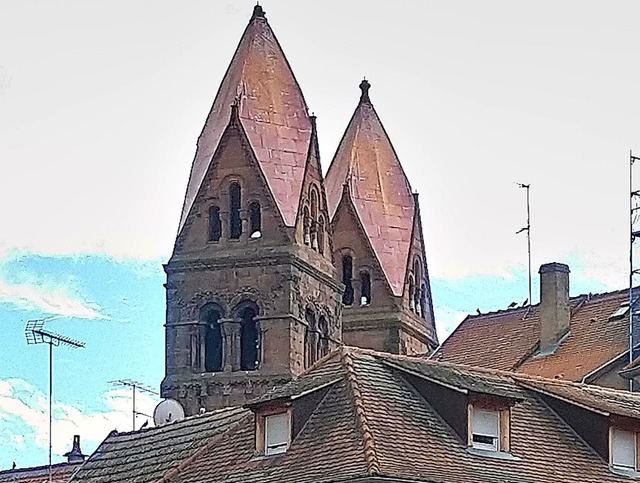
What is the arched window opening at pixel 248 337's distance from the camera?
9762 centimetres

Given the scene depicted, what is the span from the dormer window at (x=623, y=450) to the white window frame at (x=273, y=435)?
7.00m

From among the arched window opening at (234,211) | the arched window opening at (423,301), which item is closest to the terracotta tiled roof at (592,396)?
the arched window opening at (234,211)

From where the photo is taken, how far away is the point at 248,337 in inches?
3861

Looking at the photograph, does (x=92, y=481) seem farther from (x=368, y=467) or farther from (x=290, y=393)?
(x=368, y=467)

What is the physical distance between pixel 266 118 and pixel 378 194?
10.1m

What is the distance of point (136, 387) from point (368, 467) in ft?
136

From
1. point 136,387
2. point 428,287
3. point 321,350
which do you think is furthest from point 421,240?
point 136,387

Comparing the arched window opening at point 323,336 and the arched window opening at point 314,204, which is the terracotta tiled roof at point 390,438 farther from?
the arched window opening at point 314,204

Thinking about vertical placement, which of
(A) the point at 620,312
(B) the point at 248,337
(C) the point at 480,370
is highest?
(B) the point at 248,337

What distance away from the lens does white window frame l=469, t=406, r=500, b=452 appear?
159 ft

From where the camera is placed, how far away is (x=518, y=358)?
3159 inches

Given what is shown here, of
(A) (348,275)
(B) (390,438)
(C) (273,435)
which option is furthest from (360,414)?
(A) (348,275)

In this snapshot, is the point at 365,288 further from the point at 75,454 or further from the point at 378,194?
the point at 75,454

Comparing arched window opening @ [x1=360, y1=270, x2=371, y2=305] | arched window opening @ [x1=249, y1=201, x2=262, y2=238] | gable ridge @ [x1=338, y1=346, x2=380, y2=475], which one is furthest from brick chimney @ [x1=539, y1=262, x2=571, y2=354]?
gable ridge @ [x1=338, y1=346, x2=380, y2=475]
